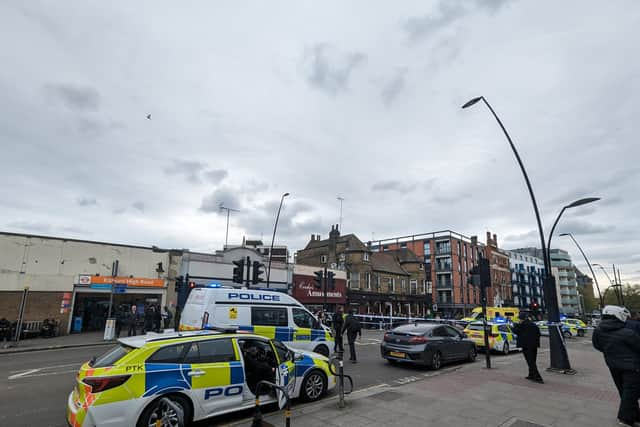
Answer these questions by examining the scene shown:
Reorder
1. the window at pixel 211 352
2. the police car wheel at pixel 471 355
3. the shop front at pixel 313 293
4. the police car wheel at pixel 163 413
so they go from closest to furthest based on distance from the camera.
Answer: the police car wheel at pixel 163 413 < the window at pixel 211 352 < the police car wheel at pixel 471 355 < the shop front at pixel 313 293

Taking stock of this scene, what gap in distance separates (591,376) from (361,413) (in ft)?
26.4

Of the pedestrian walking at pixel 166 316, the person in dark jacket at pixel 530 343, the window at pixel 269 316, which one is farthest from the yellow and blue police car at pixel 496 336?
the pedestrian walking at pixel 166 316

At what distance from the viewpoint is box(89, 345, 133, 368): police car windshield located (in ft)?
16.3

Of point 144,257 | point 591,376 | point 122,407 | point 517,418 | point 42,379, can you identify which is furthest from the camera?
point 144,257

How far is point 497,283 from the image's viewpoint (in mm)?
65438

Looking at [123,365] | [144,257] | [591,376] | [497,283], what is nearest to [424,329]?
[591,376]

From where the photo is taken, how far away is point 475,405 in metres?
6.79

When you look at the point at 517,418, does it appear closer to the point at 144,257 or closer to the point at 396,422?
the point at 396,422

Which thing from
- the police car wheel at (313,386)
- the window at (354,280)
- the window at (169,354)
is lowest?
the police car wheel at (313,386)

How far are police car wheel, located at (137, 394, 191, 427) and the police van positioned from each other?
4447mm

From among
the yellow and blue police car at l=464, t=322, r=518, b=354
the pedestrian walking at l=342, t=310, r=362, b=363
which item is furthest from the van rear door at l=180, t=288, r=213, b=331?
the yellow and blue police car at l=464, t=322, r=518, b=354

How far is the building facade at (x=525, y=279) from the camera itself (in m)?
76.4

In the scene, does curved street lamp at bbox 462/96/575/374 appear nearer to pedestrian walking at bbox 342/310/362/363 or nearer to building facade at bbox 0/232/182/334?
pedestrian walking at bbox 342/310/362/363

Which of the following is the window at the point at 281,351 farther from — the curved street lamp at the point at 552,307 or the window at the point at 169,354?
the curved street lamp at the point at 552,307
